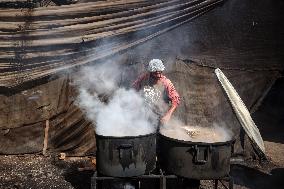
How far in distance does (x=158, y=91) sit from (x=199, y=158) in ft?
6.15

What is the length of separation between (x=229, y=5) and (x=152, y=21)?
1908 millimetres

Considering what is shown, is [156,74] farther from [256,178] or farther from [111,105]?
[256,178]

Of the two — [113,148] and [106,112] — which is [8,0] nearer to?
[106,112]

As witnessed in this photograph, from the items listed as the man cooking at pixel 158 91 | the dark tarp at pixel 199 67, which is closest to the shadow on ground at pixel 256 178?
the dark tarp at pixel 199 67

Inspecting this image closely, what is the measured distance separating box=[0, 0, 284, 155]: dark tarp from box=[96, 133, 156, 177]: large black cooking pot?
9.70ft

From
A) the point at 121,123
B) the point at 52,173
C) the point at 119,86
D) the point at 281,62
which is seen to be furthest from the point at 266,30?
the point at 52,173

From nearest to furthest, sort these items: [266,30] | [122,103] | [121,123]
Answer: [121,123], [122,103], [266,30]

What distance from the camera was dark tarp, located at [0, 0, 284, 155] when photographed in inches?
351

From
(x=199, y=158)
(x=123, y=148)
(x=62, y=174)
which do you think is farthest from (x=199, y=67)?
(x=62, y=174)

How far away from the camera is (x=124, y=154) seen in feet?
19.9

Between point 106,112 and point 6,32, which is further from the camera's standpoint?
point 6,32

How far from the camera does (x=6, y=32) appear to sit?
28.6ft

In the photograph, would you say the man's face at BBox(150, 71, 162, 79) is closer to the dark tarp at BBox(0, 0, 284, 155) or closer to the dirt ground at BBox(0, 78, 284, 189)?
the dark tarp at BBox(0, 0, 284, 155)

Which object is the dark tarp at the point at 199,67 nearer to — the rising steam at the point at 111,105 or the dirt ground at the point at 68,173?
the rising steam at the point at 111,105
